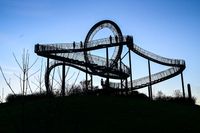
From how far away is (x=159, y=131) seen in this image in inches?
643

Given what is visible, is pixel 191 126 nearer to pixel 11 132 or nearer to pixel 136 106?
pixel 136 106

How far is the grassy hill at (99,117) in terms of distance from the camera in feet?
55.4

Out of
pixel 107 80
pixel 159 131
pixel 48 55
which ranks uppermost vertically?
pixel 48 55

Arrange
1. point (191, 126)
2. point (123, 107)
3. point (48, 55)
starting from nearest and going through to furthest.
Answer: point (191, 126) → point (123, 107) → point (48, 55)

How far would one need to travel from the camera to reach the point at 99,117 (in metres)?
19.3

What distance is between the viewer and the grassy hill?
16891mm

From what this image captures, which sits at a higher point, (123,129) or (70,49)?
(70,49)

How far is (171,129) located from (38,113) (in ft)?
31.3

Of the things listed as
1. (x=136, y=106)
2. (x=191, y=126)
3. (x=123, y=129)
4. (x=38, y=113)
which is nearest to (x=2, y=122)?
(x=38, y=113)

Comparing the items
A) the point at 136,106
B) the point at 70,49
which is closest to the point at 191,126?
the point at 136,106

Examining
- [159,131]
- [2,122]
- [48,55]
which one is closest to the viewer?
[159,131]

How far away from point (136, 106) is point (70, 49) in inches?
504

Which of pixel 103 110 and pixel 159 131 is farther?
pixel 103 110

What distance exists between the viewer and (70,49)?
32750mm
